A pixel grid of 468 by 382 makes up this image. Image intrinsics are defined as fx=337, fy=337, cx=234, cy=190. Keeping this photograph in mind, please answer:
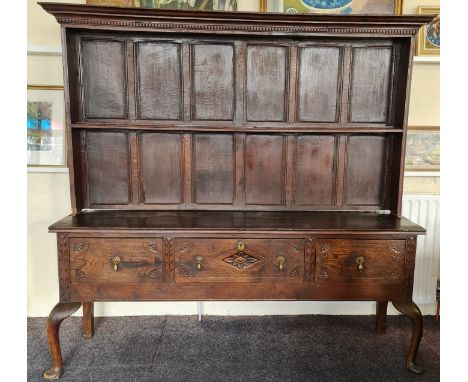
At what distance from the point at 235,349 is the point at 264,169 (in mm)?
1190

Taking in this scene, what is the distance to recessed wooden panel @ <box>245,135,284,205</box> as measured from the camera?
2.22 metres

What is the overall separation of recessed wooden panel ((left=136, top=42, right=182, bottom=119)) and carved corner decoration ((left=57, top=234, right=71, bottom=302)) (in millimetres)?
893

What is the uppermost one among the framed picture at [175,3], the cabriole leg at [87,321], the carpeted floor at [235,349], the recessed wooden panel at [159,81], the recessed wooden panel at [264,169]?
the framed picture at [175,3]

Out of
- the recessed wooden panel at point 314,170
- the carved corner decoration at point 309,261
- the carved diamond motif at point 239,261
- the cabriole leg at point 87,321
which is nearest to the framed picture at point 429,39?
the recessed wooden panel at point 314,170

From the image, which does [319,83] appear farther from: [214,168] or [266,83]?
[214,168]

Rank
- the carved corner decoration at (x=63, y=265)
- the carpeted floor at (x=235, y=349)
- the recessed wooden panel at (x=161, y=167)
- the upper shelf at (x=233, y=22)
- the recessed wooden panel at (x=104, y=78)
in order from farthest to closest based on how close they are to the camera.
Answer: the recessed wooden panel at (x=161, y=167) → the recessed wooden panel at (x=104, y=78) → the carpeted floor at (x=235, y=349) → the upper shelf at (x=233, y=22) → the carved corner decoration at (x=63, y=265)

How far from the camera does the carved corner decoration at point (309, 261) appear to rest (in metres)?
1.80

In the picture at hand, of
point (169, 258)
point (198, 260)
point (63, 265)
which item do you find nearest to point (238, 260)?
point (198, 260)

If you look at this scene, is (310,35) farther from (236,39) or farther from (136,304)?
(136,304)

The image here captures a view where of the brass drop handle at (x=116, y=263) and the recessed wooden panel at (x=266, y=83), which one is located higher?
the recessed wooden panel at (x=266, y=83)

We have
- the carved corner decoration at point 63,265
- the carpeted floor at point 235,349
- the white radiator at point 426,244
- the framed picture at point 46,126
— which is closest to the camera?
the carved corner decoration at point 63,265

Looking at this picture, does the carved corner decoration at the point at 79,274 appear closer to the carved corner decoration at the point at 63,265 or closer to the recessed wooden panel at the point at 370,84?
the carved corner decoration at the point at 63,265

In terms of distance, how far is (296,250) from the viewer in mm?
1800
